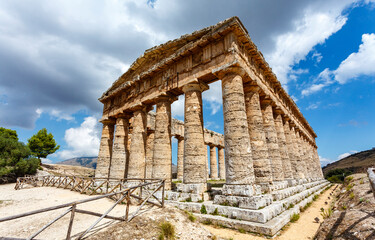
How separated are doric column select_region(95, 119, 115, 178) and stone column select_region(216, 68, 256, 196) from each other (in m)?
11.2

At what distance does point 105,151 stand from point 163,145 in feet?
24.2

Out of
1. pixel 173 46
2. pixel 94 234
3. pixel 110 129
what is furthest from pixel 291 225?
Result: pixel 110 129

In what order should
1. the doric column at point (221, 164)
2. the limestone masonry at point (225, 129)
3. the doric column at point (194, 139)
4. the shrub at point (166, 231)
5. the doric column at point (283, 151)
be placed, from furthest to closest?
the doric column at point (221, 164) < the doric column at point (283, 151) < the doric column at point (194, 139) < the limestone masonry at point (225, 129) < the shrub at point (166, 231)

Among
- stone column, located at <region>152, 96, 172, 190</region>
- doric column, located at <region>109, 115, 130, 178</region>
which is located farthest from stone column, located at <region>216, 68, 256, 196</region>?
doric column, located at <region>109, 115, 130, 178</region>

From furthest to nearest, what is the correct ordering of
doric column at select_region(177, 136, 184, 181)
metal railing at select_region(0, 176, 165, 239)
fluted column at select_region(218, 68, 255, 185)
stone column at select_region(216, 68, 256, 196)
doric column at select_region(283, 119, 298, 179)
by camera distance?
doric column at select_region(177, 136, 184, 181)
doric column at select_region(283, 119, 298, 179)
fluted column at select_region(218, 68, 255, 185)
stone column at select_region(216, 68, 256, 196)
metal railing at select_region(0, 176, 165, 239)

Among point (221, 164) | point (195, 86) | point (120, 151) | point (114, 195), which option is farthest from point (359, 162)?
point (114, 195)

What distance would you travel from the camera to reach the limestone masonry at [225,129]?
24.1 ft

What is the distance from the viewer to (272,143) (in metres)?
12.1

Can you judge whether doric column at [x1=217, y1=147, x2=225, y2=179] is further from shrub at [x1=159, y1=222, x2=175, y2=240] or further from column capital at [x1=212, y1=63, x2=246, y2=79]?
shrub at [x1=159, y1=222, x2=175, y2=240]

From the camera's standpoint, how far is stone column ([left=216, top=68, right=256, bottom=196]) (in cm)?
748

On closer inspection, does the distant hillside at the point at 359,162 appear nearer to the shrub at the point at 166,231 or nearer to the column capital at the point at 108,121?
the column capital at the point at 108,121

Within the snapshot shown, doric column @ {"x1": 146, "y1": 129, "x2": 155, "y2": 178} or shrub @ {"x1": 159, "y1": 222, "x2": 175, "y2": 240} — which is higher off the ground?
doric column @ {"x1": 146, "y1": 129, "x2": 155, "y2": 178}

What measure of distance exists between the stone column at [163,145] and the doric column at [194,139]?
5.90 feet

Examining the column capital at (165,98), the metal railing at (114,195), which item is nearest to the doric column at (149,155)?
the metal railing at (114,195)
